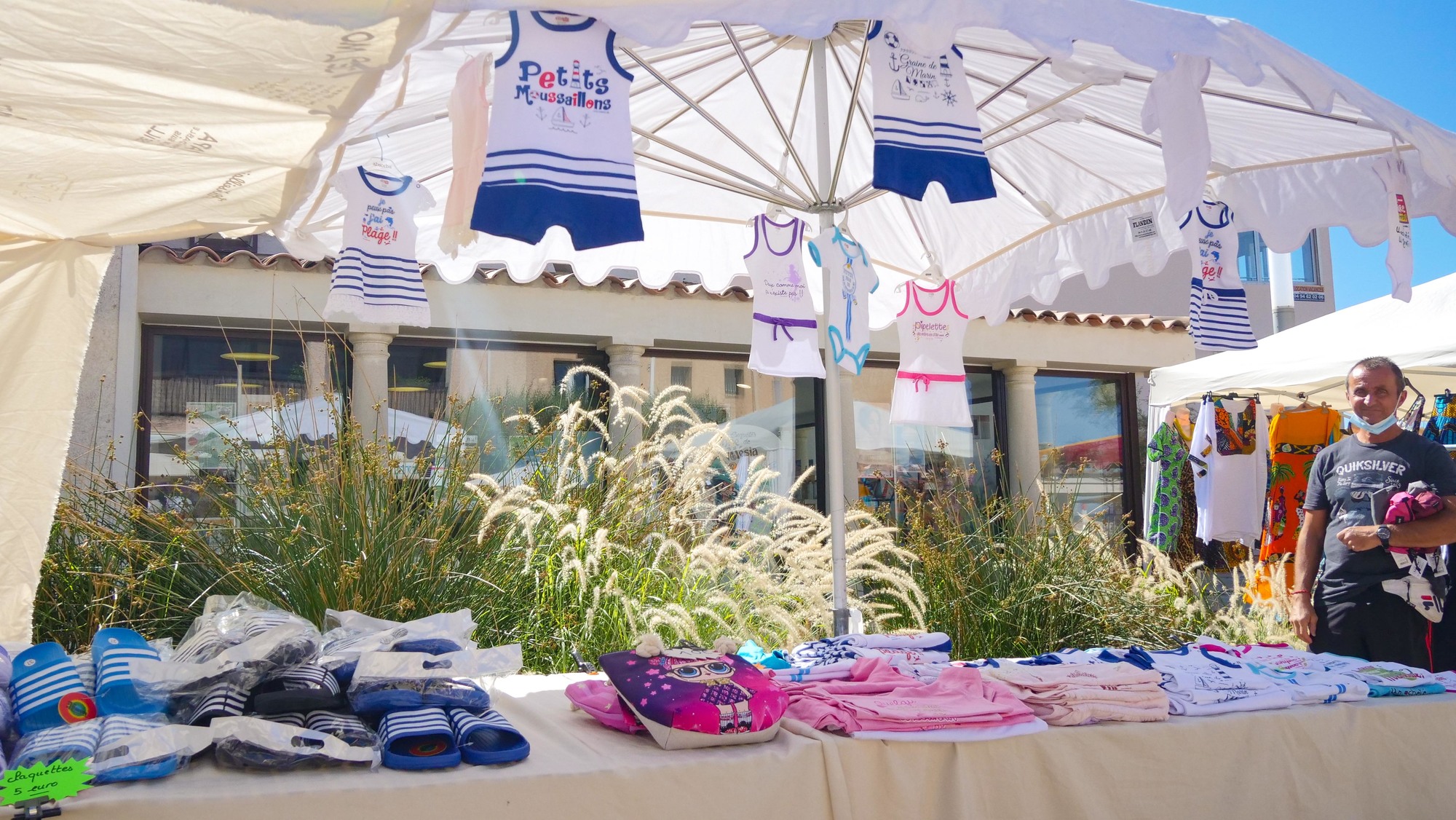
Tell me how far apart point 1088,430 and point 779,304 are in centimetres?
599

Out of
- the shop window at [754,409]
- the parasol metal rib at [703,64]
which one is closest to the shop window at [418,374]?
the shop window at [754,409]

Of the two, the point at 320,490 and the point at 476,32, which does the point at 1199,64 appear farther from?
the point at 320,490

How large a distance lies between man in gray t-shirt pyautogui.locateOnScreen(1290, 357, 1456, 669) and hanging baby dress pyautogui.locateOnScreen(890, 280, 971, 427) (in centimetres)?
168

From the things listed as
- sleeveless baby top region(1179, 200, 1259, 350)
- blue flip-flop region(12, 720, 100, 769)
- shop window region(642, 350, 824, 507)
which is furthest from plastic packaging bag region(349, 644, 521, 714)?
shop window region(642, 350, 824, 507)

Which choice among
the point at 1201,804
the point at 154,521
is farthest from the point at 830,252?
the point at 154,521

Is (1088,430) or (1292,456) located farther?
(1088,430)

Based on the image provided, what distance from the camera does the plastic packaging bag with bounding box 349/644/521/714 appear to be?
6.36 ft

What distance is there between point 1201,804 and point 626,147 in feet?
6.29

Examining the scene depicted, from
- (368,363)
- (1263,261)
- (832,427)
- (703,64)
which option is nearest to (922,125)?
(832,427)

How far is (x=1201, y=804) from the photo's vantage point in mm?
2209

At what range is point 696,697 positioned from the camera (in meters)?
1.97

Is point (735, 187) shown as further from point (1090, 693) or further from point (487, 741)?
point (487, 741)

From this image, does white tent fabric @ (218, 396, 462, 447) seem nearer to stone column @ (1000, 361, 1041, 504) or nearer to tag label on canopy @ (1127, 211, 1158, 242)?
tag label on canopy @ (1127, 211, 1158, 242)

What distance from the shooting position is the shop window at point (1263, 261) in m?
13.8
